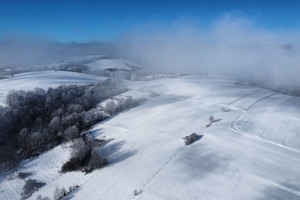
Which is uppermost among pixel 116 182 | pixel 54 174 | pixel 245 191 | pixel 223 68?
pixel 223 68

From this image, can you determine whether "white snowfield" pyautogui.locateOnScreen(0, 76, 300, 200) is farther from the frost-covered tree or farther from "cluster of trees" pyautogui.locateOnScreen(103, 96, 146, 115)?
"cluster of trees" pyautogui.locateOnScreen(103, 96, 146, 115)

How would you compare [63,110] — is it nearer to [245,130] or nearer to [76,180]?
[76,180]

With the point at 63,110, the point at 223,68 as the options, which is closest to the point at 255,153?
the point at 63,110

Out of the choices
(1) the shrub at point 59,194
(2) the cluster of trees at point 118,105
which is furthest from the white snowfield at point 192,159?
(2) the cluster of trees at point 118,105

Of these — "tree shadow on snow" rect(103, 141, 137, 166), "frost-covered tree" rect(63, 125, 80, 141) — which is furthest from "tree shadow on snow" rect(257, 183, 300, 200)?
"frost-covered tree" rect(63, 125, 80, 141)

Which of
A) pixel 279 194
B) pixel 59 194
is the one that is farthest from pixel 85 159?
pixel 279 194

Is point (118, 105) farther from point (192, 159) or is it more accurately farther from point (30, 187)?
point (192, 159)
